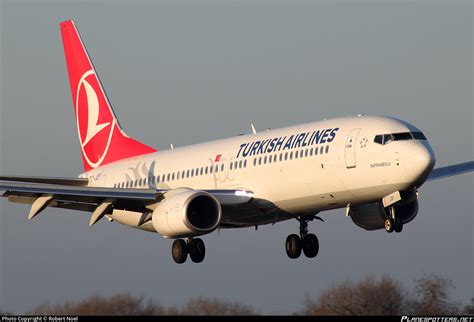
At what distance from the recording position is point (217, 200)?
2285 inches

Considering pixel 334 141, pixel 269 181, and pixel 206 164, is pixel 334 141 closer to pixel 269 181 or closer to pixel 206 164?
pixel 269 181

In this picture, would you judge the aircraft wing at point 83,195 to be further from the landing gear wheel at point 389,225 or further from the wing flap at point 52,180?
the landing gear wheel at point 389,225

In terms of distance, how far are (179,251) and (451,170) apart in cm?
1253

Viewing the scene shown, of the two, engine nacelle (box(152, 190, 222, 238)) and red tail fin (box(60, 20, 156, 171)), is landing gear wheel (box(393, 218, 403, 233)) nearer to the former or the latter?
engine nacelle (box(152, 190, 222, 238))

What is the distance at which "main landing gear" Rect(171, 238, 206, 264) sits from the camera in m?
60.2

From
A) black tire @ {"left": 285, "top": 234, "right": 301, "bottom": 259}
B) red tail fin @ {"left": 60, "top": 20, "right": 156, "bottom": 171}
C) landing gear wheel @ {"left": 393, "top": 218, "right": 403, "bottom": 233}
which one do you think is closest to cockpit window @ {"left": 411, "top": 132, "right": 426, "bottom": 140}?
landing gear wheel @ {"left": 393, "top": 218, "right": 403, "bottom": 233}

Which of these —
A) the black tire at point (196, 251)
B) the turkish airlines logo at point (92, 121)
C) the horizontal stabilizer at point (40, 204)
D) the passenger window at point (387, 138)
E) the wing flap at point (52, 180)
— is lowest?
the black tire at point (196, 251)

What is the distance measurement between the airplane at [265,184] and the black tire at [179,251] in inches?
1.7

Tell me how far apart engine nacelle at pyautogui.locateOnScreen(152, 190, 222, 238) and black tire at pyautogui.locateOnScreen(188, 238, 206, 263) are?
8.06 ft

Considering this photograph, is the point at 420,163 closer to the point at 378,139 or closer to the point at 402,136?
the point at 402,136

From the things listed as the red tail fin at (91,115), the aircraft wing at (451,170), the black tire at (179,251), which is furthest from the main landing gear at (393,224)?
the red tail fin at (91,115)

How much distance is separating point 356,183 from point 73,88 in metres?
24.0

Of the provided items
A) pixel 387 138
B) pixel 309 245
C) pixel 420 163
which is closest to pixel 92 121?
pixel 309 245

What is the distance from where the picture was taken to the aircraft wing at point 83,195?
188 feet
